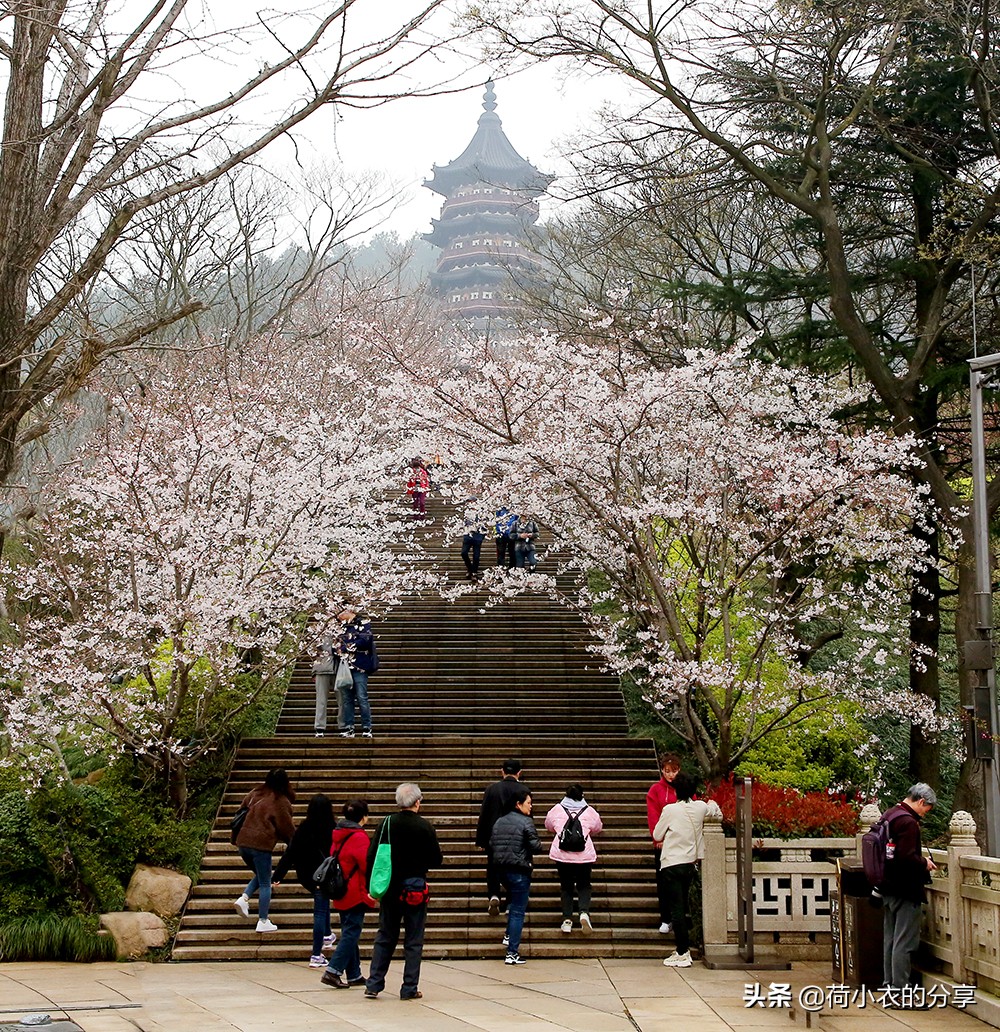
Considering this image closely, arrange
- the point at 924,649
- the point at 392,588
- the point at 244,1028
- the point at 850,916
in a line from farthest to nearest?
the point at 392,588 → the point at 924,649 → the point at 850,916 → the point at 244,1028

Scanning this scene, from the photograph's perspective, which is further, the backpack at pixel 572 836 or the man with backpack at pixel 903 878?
the backpack at pixel 572 836

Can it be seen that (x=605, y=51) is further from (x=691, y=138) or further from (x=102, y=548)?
(x=102, y=548)

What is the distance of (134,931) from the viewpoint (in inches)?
490

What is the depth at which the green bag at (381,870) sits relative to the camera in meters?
9.28

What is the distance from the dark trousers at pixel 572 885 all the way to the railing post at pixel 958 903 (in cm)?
380

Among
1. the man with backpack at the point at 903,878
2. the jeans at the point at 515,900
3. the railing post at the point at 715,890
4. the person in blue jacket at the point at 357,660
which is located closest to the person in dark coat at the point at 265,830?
the jeans at the point at 515,900

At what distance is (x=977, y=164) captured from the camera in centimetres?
1766

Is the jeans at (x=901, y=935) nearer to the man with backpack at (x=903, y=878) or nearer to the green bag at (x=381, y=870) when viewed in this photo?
the man with backpack at (x=903, y=878)

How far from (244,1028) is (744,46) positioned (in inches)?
571

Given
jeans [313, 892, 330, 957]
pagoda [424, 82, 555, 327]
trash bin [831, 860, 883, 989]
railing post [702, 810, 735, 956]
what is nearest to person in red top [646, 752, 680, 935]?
railing post [702, 810, 735, 956]

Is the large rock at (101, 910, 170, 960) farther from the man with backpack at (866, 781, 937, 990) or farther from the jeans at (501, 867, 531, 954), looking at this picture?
the man with backpack at (866, 781, 937, 990)

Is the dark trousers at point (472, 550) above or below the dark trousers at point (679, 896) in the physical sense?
above

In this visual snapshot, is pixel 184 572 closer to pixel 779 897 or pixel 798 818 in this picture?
pixel 798 818

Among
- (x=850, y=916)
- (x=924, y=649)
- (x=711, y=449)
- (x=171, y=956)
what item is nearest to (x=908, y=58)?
(x=711, y=449)
